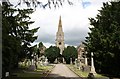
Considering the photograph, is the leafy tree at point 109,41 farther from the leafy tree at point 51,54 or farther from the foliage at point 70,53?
the foliage at point 70,53

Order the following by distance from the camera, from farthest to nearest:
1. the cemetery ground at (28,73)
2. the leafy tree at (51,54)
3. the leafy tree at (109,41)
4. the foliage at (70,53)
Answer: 1. the foliage at (70,53)
2. the leafy tree at (51,54)
3. the cemetery ground at (28,73)
4. the leafy tree at (109,41)

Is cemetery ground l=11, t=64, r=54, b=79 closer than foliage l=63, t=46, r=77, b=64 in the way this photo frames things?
Yes

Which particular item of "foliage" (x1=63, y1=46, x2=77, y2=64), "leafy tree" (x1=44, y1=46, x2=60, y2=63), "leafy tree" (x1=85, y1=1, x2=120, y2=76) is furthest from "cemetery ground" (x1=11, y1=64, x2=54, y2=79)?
"foliage" (x1=63, y1=46, x2=77, y2=64)

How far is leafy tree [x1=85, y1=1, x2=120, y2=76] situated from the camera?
3554 centimetres

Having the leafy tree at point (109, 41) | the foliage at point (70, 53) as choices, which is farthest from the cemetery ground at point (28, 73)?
the foliage at point (70, 53)

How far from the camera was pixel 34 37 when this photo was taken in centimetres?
5012

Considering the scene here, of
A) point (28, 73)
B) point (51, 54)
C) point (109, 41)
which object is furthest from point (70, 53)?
point (109, 41)

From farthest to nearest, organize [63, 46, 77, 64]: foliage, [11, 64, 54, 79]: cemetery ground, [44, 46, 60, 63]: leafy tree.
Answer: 1. [63, 46, 77, 64]: foliage
2. [44, 46, 60, 63]: leafy tree
3. [11, 64, 54, 79]: cemetery ground

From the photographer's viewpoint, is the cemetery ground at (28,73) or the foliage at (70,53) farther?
the foliage at (70,53)

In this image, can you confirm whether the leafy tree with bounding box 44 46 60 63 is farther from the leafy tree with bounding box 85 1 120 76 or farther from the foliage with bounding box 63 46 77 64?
the leafy tree with bounding box 85 1 120 76

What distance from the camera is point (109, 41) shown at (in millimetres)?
35969

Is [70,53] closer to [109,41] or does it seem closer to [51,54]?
[51,54]

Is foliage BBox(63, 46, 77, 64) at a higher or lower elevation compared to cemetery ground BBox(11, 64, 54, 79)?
higher

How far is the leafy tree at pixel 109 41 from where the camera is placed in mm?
35544
